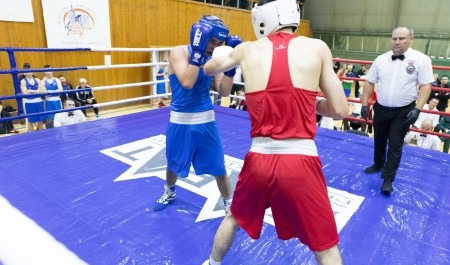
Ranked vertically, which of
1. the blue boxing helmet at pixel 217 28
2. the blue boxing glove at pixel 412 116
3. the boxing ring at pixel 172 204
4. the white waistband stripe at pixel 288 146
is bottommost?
the boxing ring at pixel 172 204

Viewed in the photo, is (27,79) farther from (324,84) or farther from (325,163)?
(324,84)

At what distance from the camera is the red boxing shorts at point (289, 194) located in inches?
52.7

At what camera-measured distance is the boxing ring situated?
2.04 m

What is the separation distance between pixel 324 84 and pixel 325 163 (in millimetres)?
2329

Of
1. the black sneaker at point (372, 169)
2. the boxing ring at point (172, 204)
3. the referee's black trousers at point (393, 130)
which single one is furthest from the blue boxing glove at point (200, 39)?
the black sneaker at point (372, 169)

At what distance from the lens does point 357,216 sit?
2502 mm

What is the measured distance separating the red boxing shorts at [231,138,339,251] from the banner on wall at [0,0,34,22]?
6658mm

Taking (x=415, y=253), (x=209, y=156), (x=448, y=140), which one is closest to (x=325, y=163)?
(x=415, y=253)

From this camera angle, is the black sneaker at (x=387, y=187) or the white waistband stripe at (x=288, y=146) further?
the black sneaker at (x=387, y=187)

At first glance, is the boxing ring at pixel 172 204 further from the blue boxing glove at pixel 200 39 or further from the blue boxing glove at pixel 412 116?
the blue boxing glove at pixel 200 39

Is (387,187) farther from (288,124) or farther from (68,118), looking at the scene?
(68,118)

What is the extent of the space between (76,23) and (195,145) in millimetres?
6265

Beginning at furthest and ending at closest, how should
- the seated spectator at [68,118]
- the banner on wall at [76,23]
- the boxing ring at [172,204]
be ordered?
the banner on wall at [76,23], the seated spectator at [68,118], the boxing ring at [172,204]

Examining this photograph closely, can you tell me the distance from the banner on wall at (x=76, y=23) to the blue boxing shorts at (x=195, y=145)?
19.4 ft
